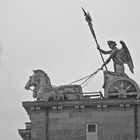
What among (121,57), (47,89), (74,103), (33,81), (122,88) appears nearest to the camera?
(74,103)

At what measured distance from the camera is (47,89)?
173 feet

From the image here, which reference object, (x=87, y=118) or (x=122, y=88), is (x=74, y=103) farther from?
(x=122, y=88)

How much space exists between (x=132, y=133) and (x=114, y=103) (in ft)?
7.67

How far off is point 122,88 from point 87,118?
3243 millimetres

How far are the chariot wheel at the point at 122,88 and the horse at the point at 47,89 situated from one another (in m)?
2.07

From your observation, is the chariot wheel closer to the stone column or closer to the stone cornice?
the stone cornice

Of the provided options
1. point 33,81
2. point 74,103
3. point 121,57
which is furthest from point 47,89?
point 121,57

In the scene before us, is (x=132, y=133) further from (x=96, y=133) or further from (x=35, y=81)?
(x=35, y=81)

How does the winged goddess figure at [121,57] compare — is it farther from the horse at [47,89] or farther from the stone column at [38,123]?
the stone column at [38,123]

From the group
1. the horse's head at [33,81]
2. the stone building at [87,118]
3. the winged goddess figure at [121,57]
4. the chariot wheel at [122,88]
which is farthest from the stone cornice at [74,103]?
the winged goddess figure at [121,57]

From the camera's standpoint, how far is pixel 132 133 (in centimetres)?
5100

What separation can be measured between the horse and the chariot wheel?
207 cm

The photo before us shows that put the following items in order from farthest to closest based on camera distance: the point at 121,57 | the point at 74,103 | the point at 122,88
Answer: the point at 121,57
the point at 122,88
the point at 74,103

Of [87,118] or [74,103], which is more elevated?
[74,103]
